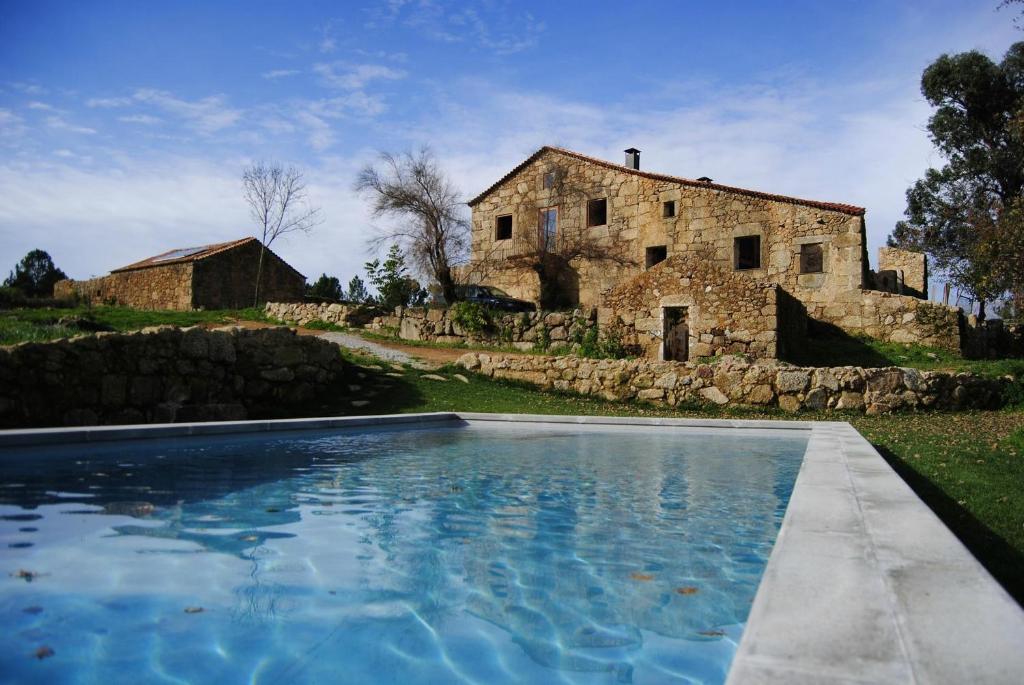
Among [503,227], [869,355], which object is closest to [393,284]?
[503,227]

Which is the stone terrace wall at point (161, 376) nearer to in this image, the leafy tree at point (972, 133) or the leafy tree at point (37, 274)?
the leafy tree at point (972, 133)

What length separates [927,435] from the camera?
9102 mm

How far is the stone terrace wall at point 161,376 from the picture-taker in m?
9.09

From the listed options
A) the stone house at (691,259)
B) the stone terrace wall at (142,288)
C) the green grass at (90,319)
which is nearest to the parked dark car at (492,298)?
the stone house at (691,259)

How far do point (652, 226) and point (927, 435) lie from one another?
1711 cm

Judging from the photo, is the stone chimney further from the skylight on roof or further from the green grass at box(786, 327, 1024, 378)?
the skylight on roof

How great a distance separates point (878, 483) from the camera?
4.01 meters

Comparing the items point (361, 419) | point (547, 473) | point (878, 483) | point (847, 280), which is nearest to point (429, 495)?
point (547, 473)

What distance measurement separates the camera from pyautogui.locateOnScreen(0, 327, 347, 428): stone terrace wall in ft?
29.8

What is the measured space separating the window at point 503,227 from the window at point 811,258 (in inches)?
477

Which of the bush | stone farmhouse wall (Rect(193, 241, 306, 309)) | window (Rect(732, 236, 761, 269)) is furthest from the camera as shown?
stone farmhouse wall (Rect(193, 241, 306, 309))

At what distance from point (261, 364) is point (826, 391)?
1103 cm

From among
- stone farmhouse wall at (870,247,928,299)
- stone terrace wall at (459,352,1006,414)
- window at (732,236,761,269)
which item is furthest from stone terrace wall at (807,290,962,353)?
stone terrace wall at (459,352,1006,414)

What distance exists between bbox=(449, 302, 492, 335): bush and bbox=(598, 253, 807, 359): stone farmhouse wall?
12.2 feet
